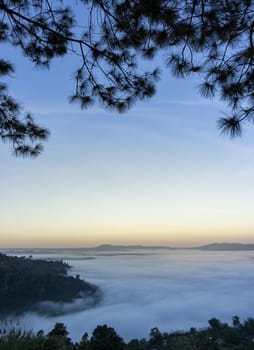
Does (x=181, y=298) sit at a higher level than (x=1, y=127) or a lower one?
lower

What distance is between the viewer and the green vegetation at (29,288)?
40.7 metres

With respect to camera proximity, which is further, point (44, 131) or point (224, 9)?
point (44, 131)

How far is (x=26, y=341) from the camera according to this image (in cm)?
323

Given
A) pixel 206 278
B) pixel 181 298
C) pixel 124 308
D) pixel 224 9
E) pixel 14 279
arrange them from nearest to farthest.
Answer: pixel 224 9
pixel 14 279
pixel 124 308
pixel 181 298
pixel 206 278

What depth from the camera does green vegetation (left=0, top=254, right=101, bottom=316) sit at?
40719 mm

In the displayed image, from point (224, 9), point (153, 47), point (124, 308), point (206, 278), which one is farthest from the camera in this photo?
point (206, 278)

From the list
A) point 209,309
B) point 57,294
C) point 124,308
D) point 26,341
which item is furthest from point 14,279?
point 26,341

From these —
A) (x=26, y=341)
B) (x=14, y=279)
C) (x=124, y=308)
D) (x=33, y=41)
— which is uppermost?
(x=33, y=41)

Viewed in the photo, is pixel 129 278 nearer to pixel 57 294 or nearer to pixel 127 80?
pixel 57 294

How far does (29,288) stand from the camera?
43438 millimetres

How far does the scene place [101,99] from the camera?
133 inches

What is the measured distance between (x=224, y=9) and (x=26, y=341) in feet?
10.9

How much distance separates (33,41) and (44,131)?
90 cm

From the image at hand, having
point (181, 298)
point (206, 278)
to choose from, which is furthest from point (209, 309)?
point (206, 278)
